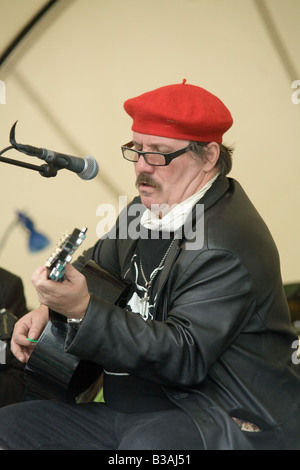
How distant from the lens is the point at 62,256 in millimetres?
1735

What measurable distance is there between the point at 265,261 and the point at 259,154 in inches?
64.3

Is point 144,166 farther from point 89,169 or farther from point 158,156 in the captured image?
point 89,169

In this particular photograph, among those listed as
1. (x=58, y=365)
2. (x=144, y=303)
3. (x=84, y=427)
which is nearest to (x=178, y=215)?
(x=144, y=303)

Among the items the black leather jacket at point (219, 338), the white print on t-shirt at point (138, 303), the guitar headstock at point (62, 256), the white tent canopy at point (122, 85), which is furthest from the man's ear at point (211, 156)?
the white tent canopy at point (122, 85)

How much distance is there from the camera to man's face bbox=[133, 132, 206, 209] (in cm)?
217

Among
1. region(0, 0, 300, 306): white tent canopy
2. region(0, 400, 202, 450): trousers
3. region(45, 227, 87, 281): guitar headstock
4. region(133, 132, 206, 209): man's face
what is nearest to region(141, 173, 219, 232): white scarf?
region(133, 132, 206, 209): man's face

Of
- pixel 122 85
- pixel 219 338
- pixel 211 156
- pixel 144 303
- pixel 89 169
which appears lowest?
pixel 219 338

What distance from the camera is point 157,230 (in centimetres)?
226

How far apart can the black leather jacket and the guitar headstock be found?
0.16 m

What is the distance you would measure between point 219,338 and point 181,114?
2.35ft

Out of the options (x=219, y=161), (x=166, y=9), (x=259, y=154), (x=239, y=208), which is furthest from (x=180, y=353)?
(x=166, y=9)

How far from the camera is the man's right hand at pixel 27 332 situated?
7.29 ft

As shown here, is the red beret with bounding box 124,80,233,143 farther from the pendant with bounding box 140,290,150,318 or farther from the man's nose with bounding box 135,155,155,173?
the pendant with bounding box 140,290,150,318
